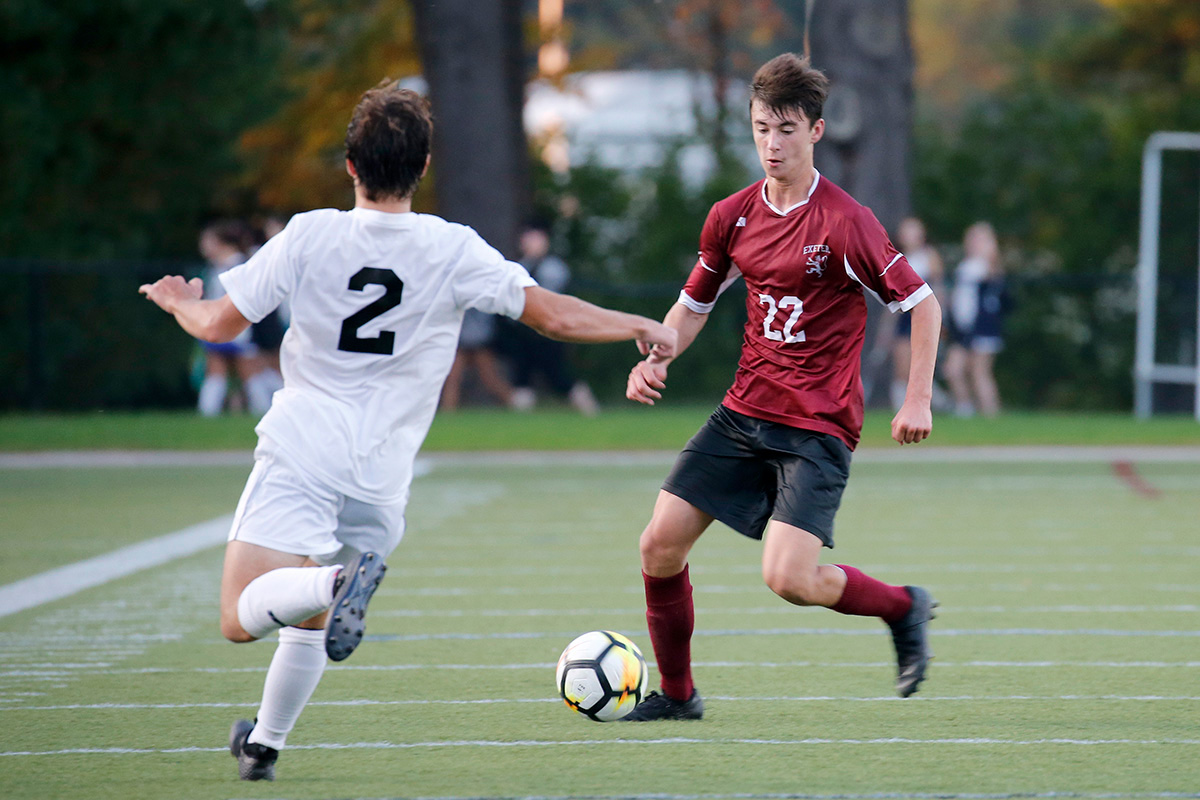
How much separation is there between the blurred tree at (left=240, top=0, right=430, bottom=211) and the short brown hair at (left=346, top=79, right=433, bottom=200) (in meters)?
21.2

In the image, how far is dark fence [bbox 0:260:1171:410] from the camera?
18.8m

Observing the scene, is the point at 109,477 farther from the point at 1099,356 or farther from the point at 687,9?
the point at 687,9

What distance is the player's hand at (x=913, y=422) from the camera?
486 centimetres

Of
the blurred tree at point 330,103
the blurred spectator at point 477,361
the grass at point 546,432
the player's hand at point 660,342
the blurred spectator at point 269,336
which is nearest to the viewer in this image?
the player's hand at point 660,342

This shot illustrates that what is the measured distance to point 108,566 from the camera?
888 centimetres

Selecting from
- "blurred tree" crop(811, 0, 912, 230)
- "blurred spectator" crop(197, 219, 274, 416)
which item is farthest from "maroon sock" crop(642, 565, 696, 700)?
"blurred tree" crop(811, 0, 912, 230)

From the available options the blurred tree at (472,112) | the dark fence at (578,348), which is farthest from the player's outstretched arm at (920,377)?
the blurred tree at (472,112)

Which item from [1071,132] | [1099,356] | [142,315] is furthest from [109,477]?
[1071,132]

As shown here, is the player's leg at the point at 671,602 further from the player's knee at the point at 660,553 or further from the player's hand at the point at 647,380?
the player's hand at the point at 647,380

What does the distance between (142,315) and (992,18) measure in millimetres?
40388

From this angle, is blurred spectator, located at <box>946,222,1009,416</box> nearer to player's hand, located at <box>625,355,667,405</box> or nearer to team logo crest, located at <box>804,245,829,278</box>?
team logo crest, located at <box>804,245,829,278</box>

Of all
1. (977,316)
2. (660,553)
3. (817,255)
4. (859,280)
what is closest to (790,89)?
(817,255)

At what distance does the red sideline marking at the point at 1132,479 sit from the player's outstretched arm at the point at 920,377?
7.52m

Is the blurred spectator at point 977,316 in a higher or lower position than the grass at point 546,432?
higher
